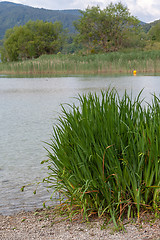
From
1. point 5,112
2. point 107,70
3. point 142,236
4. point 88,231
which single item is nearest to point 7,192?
point 88,231

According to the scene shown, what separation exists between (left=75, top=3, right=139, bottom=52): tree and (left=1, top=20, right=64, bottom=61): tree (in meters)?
15.3

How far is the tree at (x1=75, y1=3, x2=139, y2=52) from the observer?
47.2 metres

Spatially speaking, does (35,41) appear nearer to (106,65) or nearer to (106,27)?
(106,27)

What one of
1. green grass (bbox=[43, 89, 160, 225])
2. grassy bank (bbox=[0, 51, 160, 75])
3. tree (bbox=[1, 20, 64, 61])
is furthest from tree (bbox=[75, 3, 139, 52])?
green grass (bbox=[43, 89, 160, 225])

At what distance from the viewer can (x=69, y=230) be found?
2.04 meters

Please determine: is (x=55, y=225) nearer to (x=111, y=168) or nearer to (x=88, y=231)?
(x=88, y=231)

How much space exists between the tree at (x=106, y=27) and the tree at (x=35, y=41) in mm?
15281

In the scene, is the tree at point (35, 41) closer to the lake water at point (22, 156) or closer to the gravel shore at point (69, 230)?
the lake water at point (22, 156)

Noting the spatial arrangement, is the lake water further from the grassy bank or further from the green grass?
the grassy bank

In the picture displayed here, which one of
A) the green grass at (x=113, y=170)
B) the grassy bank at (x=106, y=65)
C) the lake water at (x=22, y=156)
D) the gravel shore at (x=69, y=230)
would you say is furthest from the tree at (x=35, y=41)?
the gravel shore at (x=69, y=230)

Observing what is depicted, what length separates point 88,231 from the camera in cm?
200

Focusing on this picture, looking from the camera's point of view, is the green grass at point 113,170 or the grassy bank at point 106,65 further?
the grassy bank at point 106,65

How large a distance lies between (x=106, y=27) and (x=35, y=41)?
64.4 ft

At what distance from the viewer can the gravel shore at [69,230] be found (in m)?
1.90
